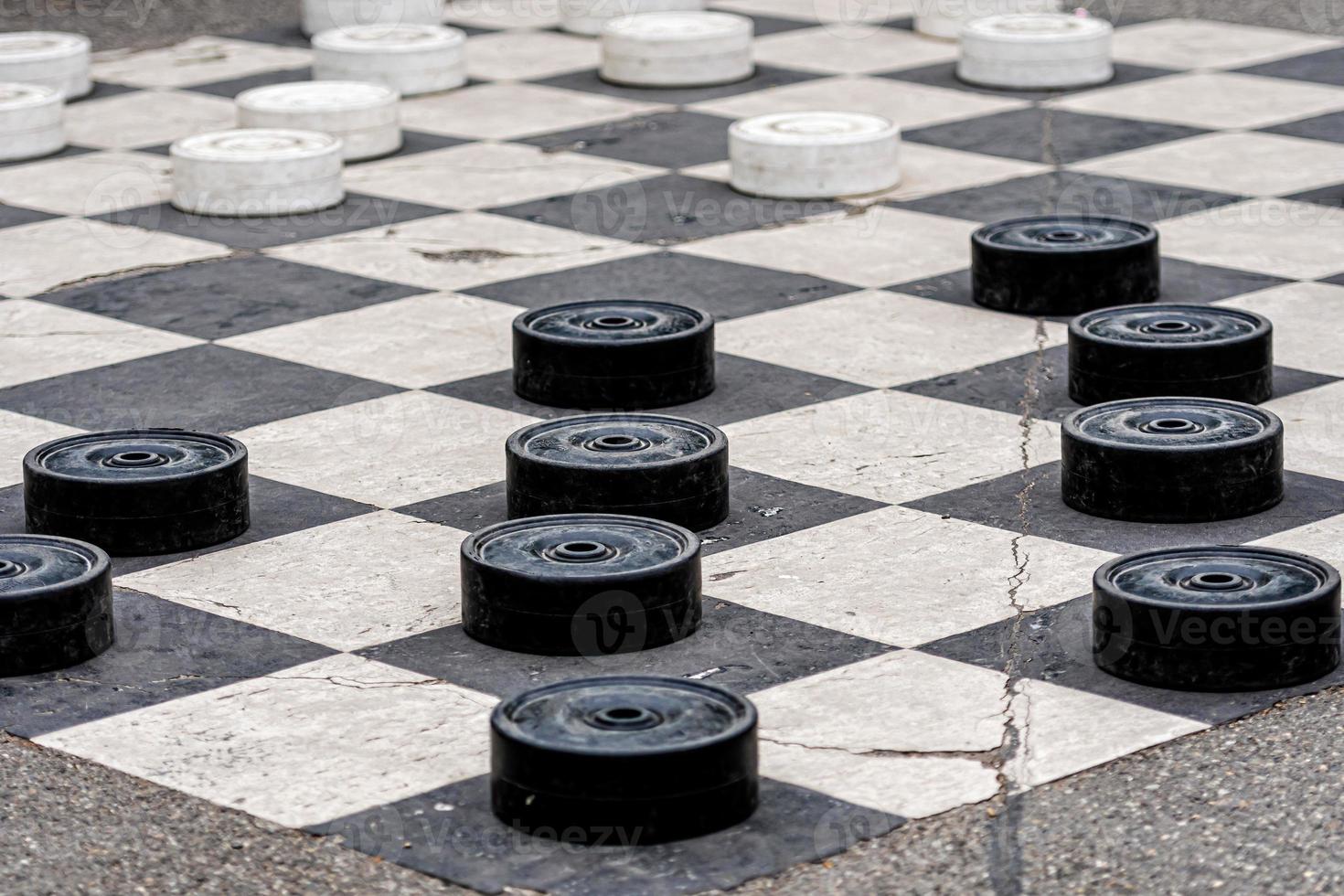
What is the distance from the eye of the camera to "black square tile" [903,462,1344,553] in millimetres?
4965

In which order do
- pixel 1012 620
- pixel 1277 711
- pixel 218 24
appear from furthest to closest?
pixel 218 24 → pixel 1012 620 → pixel 1277 711

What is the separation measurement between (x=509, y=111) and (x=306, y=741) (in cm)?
586

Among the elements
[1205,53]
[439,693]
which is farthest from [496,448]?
[1205,53]

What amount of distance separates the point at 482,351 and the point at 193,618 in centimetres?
197

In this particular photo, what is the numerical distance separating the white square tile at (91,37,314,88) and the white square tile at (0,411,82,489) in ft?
15.1

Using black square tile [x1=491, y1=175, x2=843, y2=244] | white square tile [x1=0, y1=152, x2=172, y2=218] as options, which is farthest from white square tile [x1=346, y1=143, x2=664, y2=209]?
white square tile [x1=0, y1=152, x2=172, y2=218]

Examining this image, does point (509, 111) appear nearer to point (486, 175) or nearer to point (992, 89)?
point (486, 175)

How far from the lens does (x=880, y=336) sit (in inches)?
258

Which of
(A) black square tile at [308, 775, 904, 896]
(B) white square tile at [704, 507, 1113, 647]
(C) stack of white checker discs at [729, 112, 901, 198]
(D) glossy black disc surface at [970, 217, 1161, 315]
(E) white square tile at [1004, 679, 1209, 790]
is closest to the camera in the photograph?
(A) black square tile at [308, 775, 904, 896]

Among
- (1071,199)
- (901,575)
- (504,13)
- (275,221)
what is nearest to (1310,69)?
(1071,199)

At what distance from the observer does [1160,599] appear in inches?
165

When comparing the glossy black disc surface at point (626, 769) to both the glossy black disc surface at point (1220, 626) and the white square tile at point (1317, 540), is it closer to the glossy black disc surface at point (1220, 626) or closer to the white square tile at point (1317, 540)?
the glossy black disc surface at point (1220, 626)

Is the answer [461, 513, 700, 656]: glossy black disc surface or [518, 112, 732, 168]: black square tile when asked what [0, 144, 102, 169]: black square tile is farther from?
[461, 513, 700, 656]: glossy black disc surface

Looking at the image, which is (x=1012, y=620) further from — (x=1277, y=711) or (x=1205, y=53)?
(x=1205, y=53)
